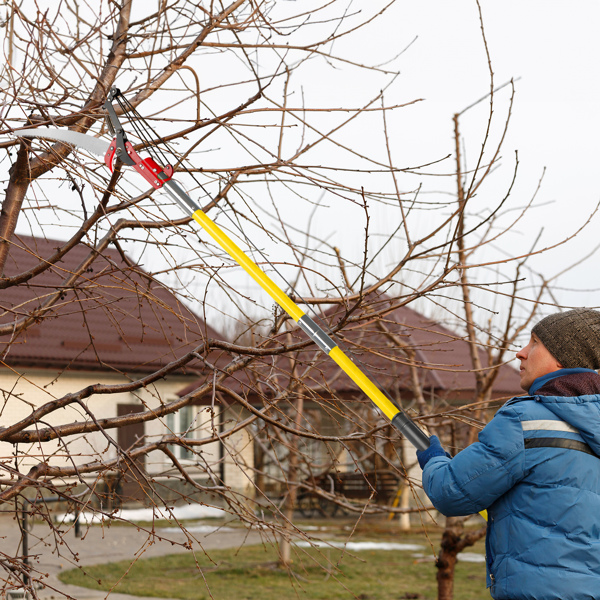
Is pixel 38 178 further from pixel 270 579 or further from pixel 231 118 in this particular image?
pixel 270 579

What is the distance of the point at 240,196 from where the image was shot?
3373mm

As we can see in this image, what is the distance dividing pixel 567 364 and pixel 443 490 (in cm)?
55

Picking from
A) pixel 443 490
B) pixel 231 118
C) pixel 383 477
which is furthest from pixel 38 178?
pixel 383 477

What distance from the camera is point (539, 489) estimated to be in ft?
7.50

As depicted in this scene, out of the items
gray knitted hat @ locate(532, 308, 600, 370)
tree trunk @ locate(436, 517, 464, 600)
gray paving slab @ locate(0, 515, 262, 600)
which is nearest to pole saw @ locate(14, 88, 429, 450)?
gray knitted hat @ locate(532, 308, 600, 370)

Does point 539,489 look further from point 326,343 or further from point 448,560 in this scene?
point 448,560

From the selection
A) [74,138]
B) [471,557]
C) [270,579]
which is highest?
[74,138]

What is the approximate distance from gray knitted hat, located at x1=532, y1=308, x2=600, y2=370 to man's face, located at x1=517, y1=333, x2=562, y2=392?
2 cm

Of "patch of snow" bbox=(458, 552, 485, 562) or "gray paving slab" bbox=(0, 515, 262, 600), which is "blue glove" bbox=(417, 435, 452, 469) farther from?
"patch of snow" bbox=(458, 552, 485, 562)

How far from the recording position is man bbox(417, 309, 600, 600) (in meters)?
2.22

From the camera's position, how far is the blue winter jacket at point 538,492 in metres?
2.22

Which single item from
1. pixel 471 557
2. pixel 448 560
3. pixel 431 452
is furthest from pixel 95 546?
pixel 431 452

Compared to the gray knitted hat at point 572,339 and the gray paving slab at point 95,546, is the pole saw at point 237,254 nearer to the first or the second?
the gray knitted hat at point 572,339

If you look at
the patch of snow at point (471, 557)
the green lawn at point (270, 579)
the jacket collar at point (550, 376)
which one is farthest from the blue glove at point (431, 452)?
the patch of snow at point (471, 557)
